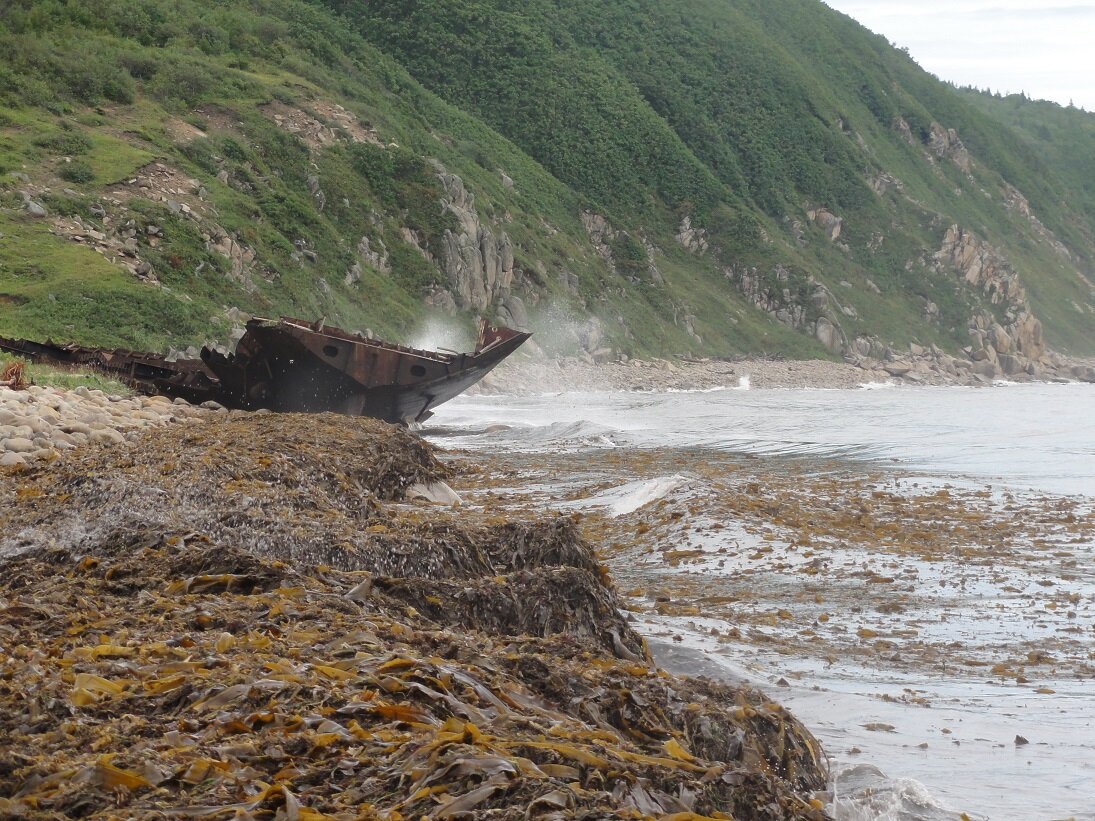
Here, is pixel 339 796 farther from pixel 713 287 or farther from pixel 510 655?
pixel 713 287

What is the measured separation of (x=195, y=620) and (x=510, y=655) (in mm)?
1503

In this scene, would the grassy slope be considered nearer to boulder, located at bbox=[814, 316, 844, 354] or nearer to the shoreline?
boulder, located at bbox=[814, 316, 844, 354]

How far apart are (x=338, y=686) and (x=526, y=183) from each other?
252 ft

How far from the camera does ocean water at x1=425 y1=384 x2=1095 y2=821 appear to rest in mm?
6164

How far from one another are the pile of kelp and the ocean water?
0.99 meters

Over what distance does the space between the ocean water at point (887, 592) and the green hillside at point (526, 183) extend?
1596 cm

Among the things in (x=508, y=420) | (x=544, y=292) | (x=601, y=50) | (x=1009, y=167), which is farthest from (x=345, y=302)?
(x=1009, y=167)

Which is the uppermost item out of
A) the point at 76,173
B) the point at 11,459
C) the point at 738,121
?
the point at 738,121

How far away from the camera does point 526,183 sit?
260ft

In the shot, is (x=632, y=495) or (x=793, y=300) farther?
(x=793, y=300)

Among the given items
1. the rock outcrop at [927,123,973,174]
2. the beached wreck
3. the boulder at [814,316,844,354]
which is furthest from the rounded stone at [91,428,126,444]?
the rock outcrop at [927,123,973,174]

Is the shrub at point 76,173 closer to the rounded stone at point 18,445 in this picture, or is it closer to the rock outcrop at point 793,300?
the rounded stone at point 18,445

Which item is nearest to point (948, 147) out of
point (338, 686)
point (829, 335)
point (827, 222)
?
point (827, 222)

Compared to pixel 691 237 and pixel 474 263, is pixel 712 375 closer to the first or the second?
pixel 474 263
